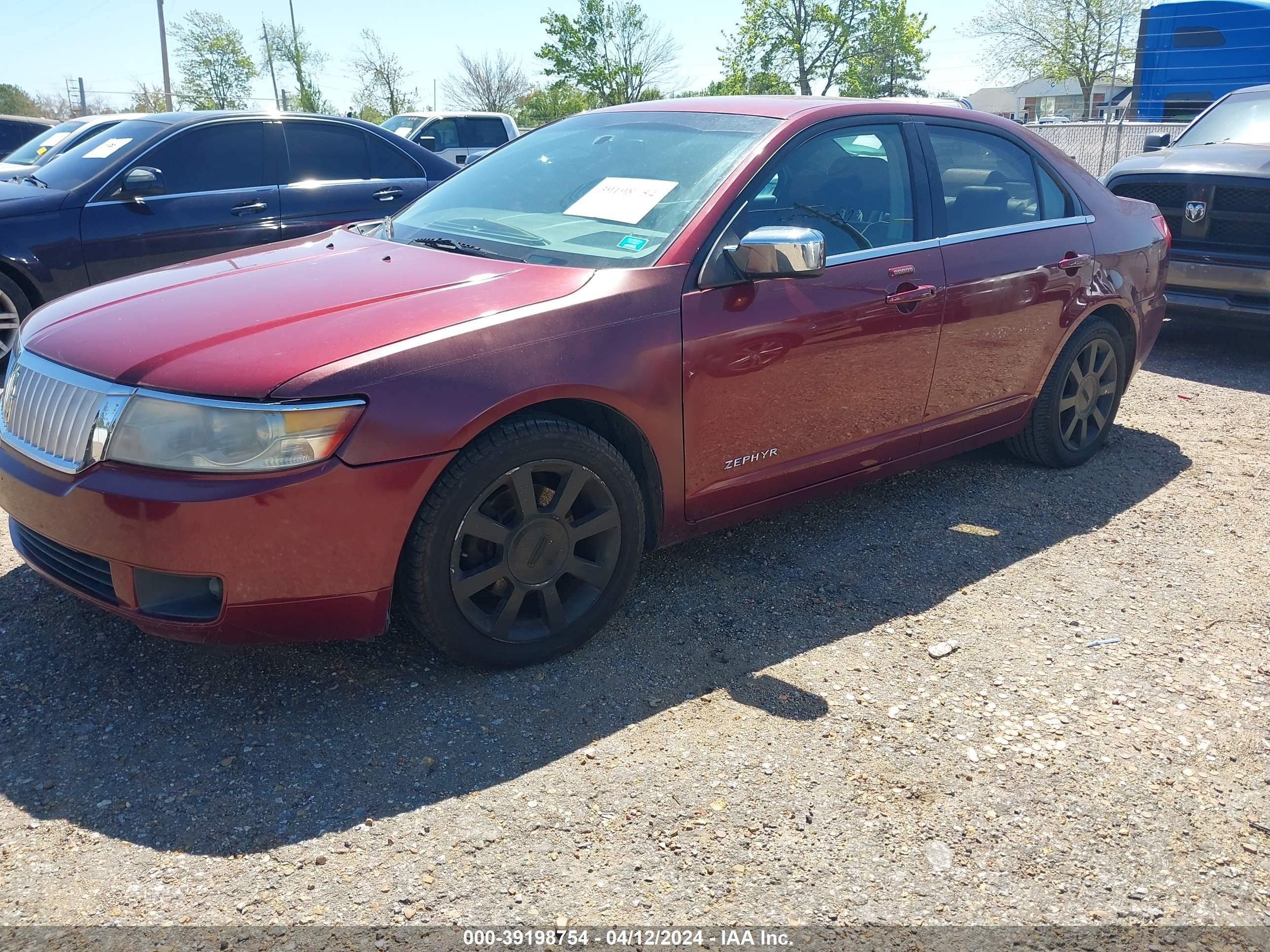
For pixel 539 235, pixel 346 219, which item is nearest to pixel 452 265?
pixel 539 235

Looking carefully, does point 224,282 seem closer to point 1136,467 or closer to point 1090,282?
point 1090,282

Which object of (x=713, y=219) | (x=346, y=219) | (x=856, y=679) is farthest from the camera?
(x=346, y=219)

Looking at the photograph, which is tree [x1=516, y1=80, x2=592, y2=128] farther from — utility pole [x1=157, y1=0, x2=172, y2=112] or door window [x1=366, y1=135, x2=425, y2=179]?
door window [x1=366, y1=135, x2=425, y2=179]

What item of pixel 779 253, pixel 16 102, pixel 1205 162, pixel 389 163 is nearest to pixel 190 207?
pixel 389 163

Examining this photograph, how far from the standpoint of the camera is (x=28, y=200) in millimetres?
6152

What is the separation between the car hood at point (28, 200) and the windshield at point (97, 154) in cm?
9

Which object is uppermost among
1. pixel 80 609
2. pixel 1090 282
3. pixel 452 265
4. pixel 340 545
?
pixel 452 265

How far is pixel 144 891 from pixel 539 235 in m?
2.23

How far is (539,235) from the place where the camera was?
346cm

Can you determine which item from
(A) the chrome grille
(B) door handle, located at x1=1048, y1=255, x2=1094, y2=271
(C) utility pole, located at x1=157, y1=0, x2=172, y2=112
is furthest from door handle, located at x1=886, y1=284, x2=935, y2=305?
(C) utility pole, located at x1=157, y1=0, x2=172, y2=112

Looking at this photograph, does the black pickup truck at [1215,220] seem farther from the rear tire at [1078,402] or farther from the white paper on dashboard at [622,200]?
the white paper on dashboard at [622,200]

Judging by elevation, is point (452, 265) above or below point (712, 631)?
above

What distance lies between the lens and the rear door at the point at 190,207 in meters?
6.25

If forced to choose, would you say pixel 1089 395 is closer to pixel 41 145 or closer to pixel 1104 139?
pixel 41 145
